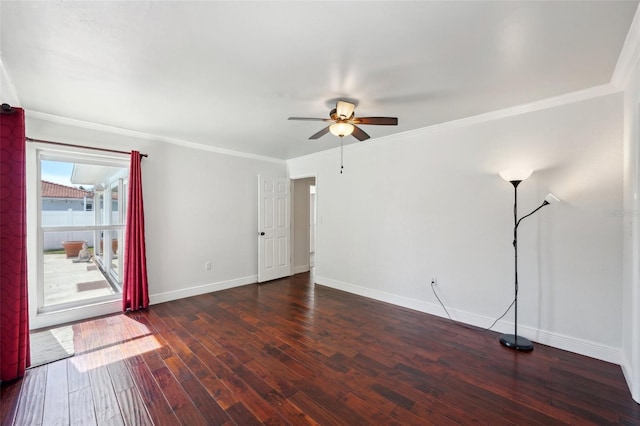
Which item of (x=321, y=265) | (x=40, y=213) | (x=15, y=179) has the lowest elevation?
(x=321, y=265)

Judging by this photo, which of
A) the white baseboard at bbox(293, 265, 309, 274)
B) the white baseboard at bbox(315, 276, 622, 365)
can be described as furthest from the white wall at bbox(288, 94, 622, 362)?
the white baseboard at bbox(293, 265, 309, 274)

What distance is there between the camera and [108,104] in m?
2.89

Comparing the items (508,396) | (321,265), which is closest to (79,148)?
(321,265)

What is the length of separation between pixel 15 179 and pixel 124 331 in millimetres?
1917

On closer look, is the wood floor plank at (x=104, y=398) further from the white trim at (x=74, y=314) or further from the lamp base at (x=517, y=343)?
the lamp base at (x=517, y=343)

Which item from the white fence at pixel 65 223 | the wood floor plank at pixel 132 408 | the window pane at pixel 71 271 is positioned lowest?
the wood floor plank at pixel 132 408

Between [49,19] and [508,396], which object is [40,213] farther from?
[508,396]

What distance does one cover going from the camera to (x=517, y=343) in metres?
2.75

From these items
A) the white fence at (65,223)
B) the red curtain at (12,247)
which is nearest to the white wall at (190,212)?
the white fence at (65,223)

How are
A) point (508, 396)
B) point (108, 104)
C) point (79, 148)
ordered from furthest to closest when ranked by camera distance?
point (79, 148)
point (108, 104)
point (508, 396)

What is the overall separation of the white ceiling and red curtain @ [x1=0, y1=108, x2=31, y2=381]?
594mm

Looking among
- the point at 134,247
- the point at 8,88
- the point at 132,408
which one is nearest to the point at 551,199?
the point at 132,408

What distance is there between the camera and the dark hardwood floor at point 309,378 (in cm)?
185

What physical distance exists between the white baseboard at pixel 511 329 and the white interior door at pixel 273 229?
1.74 meters
